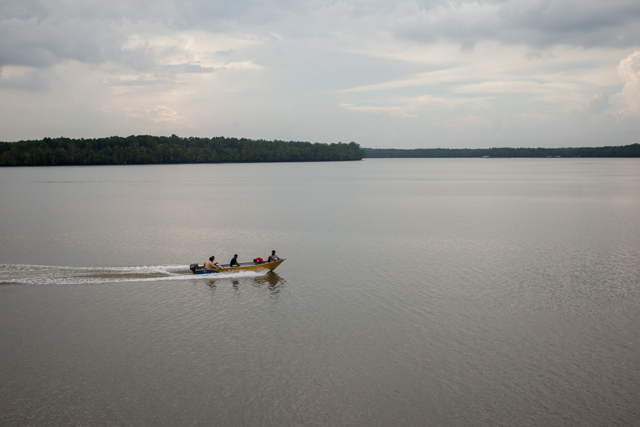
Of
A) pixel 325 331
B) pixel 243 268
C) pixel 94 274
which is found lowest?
pixel 325 331

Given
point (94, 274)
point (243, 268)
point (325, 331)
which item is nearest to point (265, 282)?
point (243, 268)

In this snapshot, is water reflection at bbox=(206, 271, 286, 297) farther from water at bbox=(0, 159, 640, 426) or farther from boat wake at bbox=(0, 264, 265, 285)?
boat wake at bbox=(0, 264, 265, 285)

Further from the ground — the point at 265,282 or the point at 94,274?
the point at 94,274

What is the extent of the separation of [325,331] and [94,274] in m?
13.9

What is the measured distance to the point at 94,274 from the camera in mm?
22812

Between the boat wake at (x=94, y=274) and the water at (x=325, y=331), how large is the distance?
0.48ft

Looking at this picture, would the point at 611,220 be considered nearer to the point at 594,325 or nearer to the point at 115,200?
the point at 594,325

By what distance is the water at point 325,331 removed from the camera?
435 inches

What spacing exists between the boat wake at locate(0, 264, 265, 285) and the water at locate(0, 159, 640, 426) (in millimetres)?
145

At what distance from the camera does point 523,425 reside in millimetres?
10242

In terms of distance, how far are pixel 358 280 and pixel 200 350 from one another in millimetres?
9701

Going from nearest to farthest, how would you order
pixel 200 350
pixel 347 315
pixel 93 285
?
pixel 200 350 < pixel 347 315 < pixel 93 285

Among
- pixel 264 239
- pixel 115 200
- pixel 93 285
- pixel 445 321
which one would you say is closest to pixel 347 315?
pixel 445 321

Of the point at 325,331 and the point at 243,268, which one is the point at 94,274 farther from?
the point at 325,331
